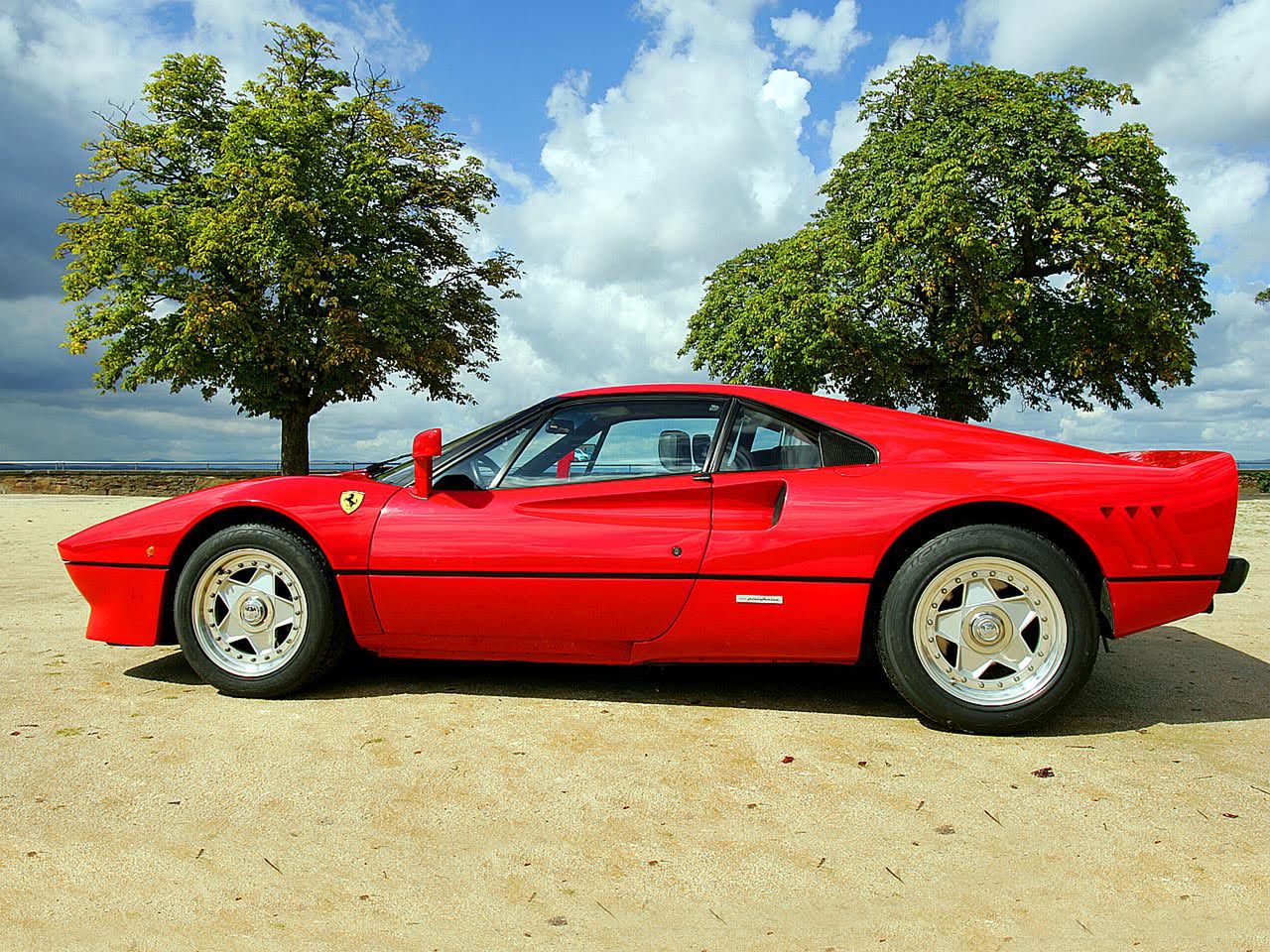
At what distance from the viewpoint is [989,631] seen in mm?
3559

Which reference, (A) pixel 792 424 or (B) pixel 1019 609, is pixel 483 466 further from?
(B) pixel 1019 609

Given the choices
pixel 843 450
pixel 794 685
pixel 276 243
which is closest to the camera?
pixel 843 450

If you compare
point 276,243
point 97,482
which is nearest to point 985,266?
point 276,243

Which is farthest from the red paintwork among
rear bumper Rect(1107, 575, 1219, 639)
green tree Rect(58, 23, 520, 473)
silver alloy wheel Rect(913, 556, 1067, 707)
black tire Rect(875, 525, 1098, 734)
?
green tree Rect(58, 23, 520, 473)

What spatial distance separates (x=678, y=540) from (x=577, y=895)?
163 centimetres

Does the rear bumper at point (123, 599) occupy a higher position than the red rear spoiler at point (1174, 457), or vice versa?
the red rear spoiler at point (1174, 457)

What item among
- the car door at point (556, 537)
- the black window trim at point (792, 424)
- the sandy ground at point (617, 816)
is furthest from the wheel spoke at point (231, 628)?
the black window trim at point (792, 424)

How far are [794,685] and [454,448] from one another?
1926mm

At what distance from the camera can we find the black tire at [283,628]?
3934mm

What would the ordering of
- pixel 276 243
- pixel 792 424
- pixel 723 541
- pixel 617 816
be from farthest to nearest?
pixel 276 243 < pixel 792 424 < pixel 723 541 < pixel 617 816

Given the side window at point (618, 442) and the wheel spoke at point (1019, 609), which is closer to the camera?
the wheel spoke at point (1019, 609)

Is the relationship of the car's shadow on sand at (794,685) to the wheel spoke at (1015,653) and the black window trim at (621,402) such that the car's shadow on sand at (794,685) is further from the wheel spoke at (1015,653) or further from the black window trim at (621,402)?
the black window trim at (621,402)

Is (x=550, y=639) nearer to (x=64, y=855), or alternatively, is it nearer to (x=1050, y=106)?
(x=64, y=855)

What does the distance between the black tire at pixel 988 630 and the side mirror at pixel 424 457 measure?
193 cm
